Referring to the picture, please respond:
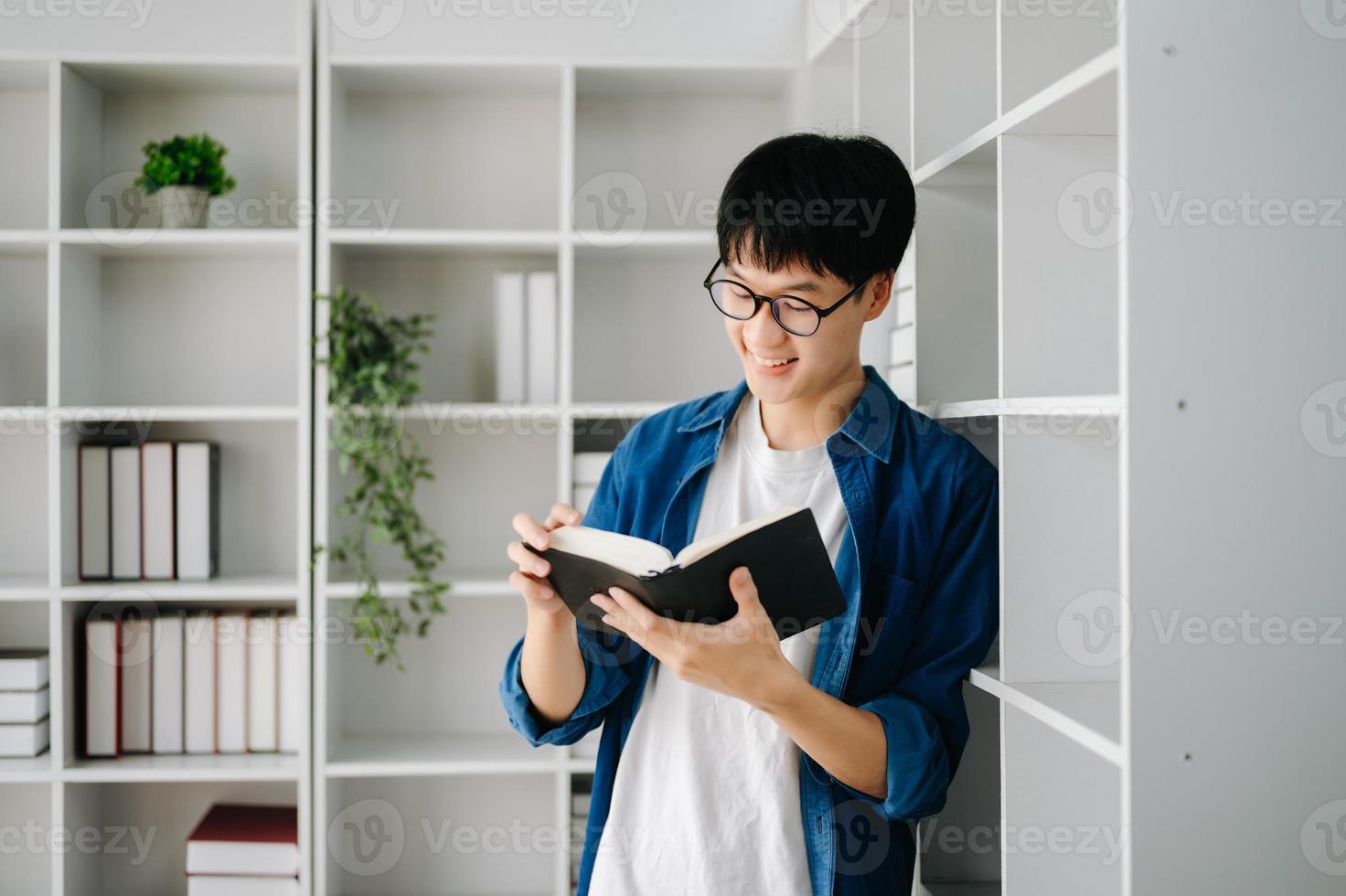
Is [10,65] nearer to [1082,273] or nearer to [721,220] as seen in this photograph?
[721,220]

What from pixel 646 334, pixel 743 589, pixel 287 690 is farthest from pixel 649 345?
pixel 743 589

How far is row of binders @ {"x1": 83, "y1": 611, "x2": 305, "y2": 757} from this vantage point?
219 centimetres

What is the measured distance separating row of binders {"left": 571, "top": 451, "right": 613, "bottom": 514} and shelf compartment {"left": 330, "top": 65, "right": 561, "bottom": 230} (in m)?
0.59

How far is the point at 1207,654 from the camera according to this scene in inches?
38.6

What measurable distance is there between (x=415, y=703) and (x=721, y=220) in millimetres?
1574

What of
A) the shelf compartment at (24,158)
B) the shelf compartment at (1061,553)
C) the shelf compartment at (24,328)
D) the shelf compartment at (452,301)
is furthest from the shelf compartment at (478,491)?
the shelf compartment at (1061,553)

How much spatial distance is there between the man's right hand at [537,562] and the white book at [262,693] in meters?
1.18

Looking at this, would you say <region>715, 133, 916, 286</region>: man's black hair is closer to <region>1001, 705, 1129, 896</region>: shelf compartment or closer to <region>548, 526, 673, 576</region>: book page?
<region>548, 526, 673, 576</region>: book page

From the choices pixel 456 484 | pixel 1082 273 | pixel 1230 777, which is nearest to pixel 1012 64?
pixel 1082 273

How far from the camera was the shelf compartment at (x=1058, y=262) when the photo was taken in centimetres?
132

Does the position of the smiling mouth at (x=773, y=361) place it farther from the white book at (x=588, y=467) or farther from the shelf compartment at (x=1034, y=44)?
the white book at (x=588, y=467)

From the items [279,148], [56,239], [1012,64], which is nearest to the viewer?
[1012,64]

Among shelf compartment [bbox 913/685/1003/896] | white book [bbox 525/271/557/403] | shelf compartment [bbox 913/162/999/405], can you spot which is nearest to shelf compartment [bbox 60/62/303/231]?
white book [bbox 525/271/557/403]

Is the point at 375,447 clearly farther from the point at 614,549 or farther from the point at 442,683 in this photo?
the point at 614,549
